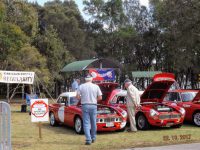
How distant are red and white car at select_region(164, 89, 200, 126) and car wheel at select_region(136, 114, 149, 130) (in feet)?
7.13

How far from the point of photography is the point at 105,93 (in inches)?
628

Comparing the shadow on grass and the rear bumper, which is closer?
the shadow on grass

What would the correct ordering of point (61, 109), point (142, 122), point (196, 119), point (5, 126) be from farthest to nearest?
point (196, 119), point (61, 109), point (142, 122), point (5, 126)

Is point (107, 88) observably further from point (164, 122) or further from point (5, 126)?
point (5, 126)

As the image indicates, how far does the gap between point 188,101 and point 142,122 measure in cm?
276

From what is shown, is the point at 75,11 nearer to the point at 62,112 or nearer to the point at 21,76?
the point at 21,76

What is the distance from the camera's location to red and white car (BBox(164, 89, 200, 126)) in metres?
16.4

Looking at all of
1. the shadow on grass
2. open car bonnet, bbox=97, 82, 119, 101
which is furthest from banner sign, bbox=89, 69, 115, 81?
open car bonnet, bbox=97, 82, 119, 101

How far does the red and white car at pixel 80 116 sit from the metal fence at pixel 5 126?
573 cm

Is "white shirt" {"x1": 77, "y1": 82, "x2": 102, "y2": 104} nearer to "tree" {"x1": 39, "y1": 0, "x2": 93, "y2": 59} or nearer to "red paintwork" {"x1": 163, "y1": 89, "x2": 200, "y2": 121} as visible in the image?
"red paintwork" {"x1": 163, "y1": 89, "x2": 200, "y2": 121}

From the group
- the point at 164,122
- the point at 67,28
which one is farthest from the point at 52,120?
the point at 67,28

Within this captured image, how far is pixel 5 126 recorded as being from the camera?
8.52 meters

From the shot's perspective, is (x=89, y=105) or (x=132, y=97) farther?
(x=132, y=97)

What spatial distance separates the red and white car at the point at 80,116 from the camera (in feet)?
46.4
